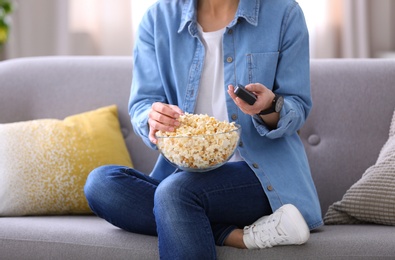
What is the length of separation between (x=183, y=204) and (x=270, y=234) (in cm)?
22

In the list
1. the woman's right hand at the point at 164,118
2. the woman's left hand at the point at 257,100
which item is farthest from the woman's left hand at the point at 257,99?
the woman's right hand at the point at 164,118

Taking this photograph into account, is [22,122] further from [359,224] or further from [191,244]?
[359,224]

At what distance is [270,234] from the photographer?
1755mm

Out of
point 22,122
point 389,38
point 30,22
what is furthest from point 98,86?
point 389,38

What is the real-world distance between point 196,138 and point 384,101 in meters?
0.82

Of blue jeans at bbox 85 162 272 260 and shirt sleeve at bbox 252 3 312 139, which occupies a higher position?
shirt sleeve at bbox 252 3 312 139

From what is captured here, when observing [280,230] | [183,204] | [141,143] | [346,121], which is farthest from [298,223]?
[141,143]

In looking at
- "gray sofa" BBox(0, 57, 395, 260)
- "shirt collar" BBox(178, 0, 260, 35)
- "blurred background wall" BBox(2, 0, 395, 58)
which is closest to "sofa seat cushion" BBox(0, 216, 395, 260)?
"gray sofa" BBox(0, 57, 395, 260)

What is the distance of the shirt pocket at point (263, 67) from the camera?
1.93 m

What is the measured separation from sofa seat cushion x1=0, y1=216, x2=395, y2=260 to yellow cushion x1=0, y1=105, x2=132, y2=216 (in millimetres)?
118

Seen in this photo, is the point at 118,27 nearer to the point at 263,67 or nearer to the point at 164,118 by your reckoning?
the point at 263,67

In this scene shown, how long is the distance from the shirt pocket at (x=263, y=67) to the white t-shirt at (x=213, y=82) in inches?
3.2

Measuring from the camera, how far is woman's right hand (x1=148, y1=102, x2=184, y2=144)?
1755mm

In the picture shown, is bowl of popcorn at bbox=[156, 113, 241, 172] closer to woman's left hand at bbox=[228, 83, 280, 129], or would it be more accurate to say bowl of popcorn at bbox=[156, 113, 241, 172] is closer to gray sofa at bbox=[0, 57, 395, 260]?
woman's left hand at bbox=[228, 83, 280, 129]
